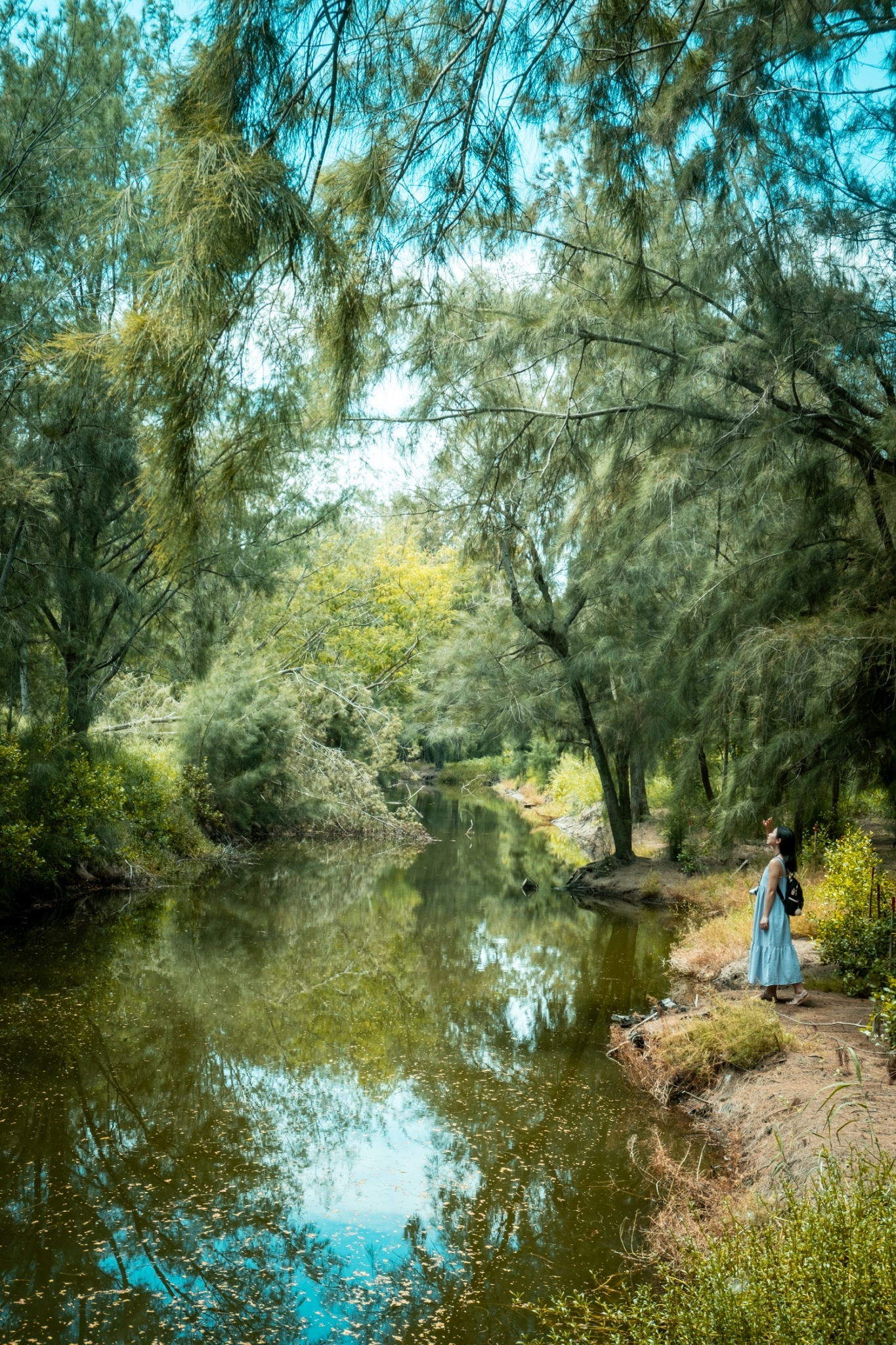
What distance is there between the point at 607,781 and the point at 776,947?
30.5 feet

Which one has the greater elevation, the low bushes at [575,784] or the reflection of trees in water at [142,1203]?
the low bushes at [575,784]

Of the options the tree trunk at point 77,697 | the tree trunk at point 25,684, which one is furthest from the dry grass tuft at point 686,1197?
the tree trunk at point 77,697

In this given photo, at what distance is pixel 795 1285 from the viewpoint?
2.96 metres

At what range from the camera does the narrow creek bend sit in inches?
170

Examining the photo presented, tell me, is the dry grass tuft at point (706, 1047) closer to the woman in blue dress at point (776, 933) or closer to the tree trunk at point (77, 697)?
the woman in blue dress at point (776, 933)

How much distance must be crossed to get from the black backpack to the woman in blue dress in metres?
0.03

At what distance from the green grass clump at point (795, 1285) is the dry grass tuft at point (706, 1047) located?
276cm

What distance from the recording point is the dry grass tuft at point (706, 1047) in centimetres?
643

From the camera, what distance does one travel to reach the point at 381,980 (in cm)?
1048

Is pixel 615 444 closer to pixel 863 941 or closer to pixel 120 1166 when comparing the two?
pixel 863 941

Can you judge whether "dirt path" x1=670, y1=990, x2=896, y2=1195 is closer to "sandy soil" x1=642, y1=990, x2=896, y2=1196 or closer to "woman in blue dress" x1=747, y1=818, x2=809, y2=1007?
"sandy soil" x1=642, y1=990, x2=896, y2=1196

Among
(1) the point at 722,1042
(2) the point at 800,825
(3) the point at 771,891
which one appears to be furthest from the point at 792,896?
(2) the point at 800,825

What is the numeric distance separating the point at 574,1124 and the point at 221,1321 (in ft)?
9.37

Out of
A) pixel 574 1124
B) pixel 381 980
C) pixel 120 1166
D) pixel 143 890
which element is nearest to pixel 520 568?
pixel 381 980
